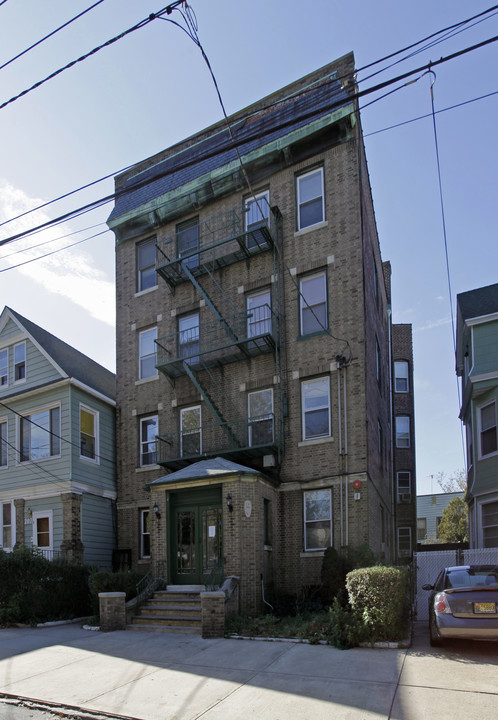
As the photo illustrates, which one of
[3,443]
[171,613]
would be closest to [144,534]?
[171,613]

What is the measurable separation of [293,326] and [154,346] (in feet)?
18.3

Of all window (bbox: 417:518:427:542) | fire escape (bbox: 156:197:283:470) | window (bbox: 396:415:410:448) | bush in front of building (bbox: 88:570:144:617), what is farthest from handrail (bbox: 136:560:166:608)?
window (bbox: 417:518:427:542)

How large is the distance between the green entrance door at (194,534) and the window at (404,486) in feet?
61.0

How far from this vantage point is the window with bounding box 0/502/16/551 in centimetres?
2080

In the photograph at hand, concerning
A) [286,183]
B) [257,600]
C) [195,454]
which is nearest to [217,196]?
[286,183]

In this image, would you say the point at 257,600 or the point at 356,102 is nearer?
the point at 257,600

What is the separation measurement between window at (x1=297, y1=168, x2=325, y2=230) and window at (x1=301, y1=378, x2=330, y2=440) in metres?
4.96

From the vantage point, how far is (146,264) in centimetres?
2198

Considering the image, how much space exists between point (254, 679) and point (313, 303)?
11.4 metres

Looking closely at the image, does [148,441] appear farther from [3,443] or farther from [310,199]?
[310,199]

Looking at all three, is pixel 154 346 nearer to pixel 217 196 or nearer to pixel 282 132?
pixel 217 196

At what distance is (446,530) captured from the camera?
4050cm

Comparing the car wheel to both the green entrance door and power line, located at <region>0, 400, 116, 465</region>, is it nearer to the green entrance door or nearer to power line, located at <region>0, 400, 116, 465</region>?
the green entrance door

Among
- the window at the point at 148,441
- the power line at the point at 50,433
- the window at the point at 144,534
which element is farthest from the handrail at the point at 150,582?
the power line at the point at 50,433
